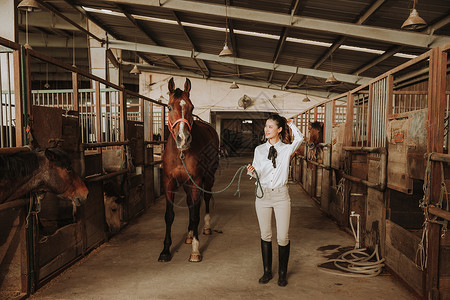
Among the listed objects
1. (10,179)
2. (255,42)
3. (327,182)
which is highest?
(255,42)

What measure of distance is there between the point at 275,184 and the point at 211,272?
3.72ft

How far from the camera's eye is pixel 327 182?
17.4 feet

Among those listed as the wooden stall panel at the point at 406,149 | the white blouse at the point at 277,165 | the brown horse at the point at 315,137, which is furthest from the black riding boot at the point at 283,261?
the brown horse at the point at 315,137

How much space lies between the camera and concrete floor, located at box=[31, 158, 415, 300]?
2582 millimetres

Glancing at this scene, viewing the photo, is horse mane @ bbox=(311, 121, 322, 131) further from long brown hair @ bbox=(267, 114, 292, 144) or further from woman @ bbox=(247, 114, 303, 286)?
woman @ bbox=(247, 114, 303, 286)

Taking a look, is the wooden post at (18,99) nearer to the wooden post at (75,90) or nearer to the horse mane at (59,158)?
the horse mane at (59,158)

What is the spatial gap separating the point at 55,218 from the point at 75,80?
1564 millimetres

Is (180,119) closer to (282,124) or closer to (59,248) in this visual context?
(282,124)

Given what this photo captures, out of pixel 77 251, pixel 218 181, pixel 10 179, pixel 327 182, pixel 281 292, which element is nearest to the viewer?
pixel 10 179

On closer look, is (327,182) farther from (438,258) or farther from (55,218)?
(55,218)

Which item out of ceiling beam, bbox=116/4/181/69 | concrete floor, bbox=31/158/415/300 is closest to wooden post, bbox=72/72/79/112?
concrete floor, bbox=31/158/415/300

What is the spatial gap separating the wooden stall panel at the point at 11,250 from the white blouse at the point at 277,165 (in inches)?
73.3

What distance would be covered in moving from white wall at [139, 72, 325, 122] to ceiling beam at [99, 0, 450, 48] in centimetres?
932

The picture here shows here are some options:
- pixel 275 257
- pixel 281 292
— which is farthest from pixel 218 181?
pixel 281 292
